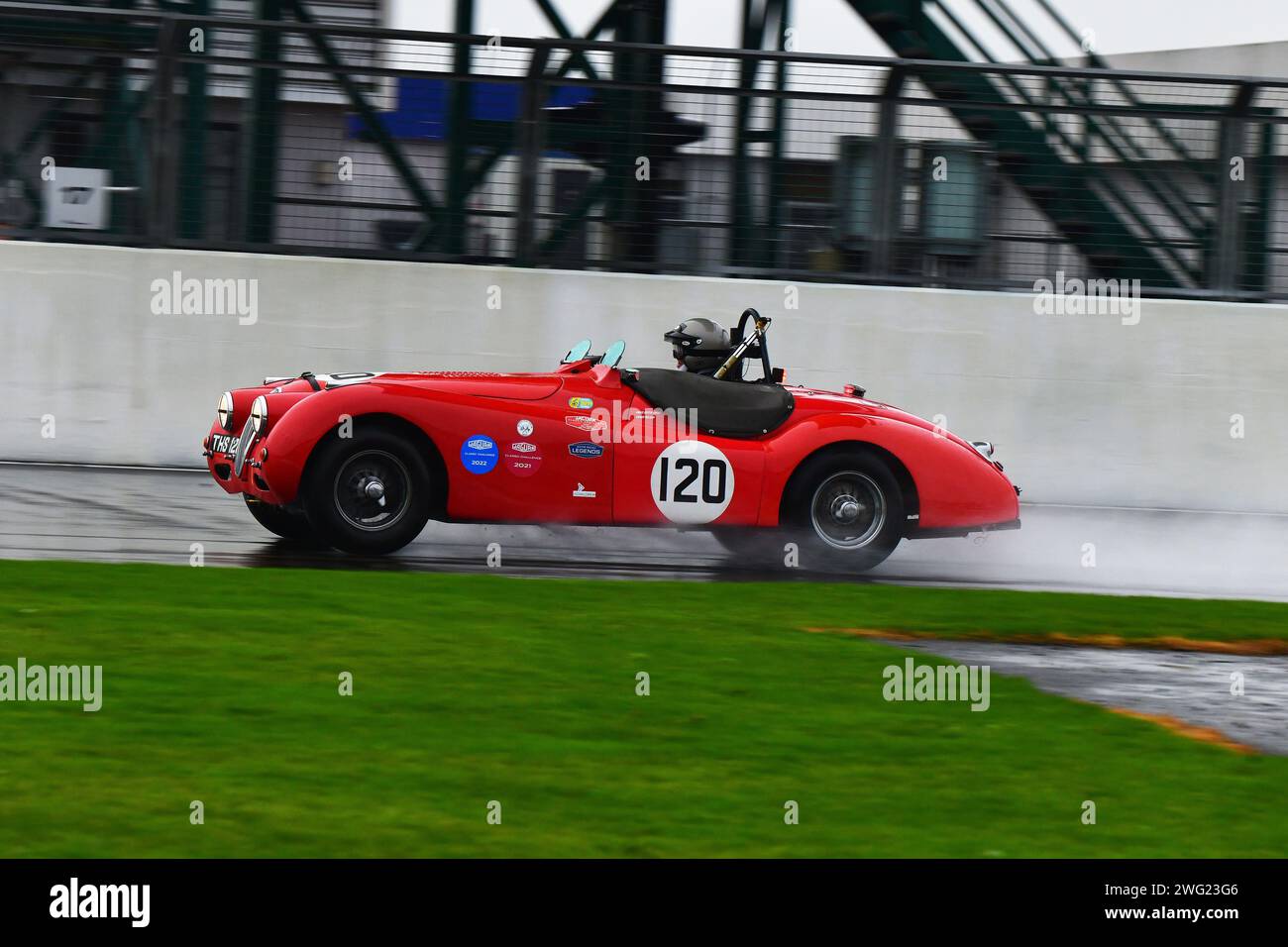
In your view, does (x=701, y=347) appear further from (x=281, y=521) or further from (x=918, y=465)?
(x=281, y=521)

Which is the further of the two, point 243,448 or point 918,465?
point 918,465

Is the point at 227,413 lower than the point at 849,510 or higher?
higher

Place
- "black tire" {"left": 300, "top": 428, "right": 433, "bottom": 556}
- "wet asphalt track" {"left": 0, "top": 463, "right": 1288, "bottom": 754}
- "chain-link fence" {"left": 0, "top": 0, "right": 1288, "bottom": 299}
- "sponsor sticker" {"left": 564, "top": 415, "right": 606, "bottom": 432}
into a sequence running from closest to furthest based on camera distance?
"wet asphalt track" {"left": 0, "top": 463, "right": 1288, "bottom": 754} → "black tire" {"left": 300, "top": 428, "right": 433, "bottom": 556} → "sponsor sticker" {"left": 564, "top": 415, "right": 606, "bottom": 432} → "chain-link fence" {"left": 0, "top": 0, "right": 1288, "bottom": 299}

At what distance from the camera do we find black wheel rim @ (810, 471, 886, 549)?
10328 mm

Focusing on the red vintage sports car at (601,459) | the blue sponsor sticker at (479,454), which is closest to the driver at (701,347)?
the red vintage sports car at (601,459)

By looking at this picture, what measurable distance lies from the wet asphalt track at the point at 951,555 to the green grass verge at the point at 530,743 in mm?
602

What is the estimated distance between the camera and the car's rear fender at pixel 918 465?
→ 33.3ft

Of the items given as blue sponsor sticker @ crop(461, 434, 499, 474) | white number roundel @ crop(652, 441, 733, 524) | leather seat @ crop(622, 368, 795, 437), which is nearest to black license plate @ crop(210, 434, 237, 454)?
blue sponsor sticker @ crop(461, 434, 499, 474)

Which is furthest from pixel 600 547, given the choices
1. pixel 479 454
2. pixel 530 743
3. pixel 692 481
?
pixel 530 743

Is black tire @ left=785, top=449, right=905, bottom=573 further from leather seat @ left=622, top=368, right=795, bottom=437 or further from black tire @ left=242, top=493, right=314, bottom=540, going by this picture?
black tire @ left=242, top=493, right=314, bottom=540

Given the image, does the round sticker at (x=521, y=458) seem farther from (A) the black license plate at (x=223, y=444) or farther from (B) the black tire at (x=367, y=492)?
(A) the black license plate at (x=223, y=444)

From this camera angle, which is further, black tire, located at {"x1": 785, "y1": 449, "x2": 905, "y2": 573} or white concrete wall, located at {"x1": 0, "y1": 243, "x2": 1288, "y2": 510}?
white concrete wall, located at {"x1": 0, "y1": 243, "x2": 1288, "y2": 510}

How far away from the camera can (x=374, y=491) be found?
31.9 feet

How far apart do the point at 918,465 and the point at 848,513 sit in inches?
19.5
